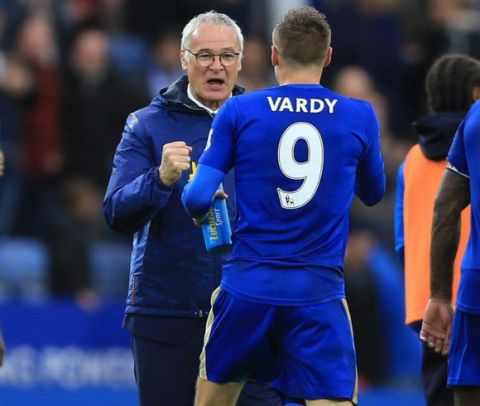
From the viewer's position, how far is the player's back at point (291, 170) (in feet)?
18.6

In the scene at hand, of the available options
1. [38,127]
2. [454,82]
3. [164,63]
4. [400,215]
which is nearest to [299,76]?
[454,82]

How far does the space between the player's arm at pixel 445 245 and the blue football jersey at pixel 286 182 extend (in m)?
0.61

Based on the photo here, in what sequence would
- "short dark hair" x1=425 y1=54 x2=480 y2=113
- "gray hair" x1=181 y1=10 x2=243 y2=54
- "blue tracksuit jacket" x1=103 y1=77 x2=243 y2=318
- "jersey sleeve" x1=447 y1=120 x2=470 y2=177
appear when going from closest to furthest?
"jersey sleeve" x1=447 y1=120 x2=470 y2=177
"blue tracksuit jacket" x1=103 y1=77 x2=243 y2=318
"gray hair" x1=181 y1=10 x2=243 y2=54
"short dark hair" x1=425 y1=54 x2=480 y2=113

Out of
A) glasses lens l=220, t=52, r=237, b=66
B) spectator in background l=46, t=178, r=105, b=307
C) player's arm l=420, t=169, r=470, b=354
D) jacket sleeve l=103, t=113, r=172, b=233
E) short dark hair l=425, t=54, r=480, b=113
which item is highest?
glasses lens l=220, t=52, r=237, b=66

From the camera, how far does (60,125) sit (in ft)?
38.5

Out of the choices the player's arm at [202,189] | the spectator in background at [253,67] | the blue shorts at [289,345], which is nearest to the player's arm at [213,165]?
Answer: the player's arm at [202,189]

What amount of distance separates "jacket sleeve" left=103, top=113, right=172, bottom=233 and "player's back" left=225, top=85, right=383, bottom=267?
0.55m

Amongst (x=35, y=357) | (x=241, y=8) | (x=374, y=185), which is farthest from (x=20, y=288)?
(x=374, y=185)

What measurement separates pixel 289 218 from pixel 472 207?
81cm

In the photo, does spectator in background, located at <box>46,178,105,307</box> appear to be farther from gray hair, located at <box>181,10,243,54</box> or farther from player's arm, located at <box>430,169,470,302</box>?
player's arm, located at <box>430,169,470,302</box>

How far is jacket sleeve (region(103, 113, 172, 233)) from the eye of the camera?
20.3ft

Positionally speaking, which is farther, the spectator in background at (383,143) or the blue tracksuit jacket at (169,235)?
the spectator in background at (383,143)

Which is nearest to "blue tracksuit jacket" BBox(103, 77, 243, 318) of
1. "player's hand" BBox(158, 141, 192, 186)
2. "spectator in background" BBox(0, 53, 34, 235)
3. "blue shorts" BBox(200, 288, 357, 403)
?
"player's hand" BBox(158, 141, 192, 186)

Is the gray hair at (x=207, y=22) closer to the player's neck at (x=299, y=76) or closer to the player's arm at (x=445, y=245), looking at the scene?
the player's neck at (x=299, y=76)
